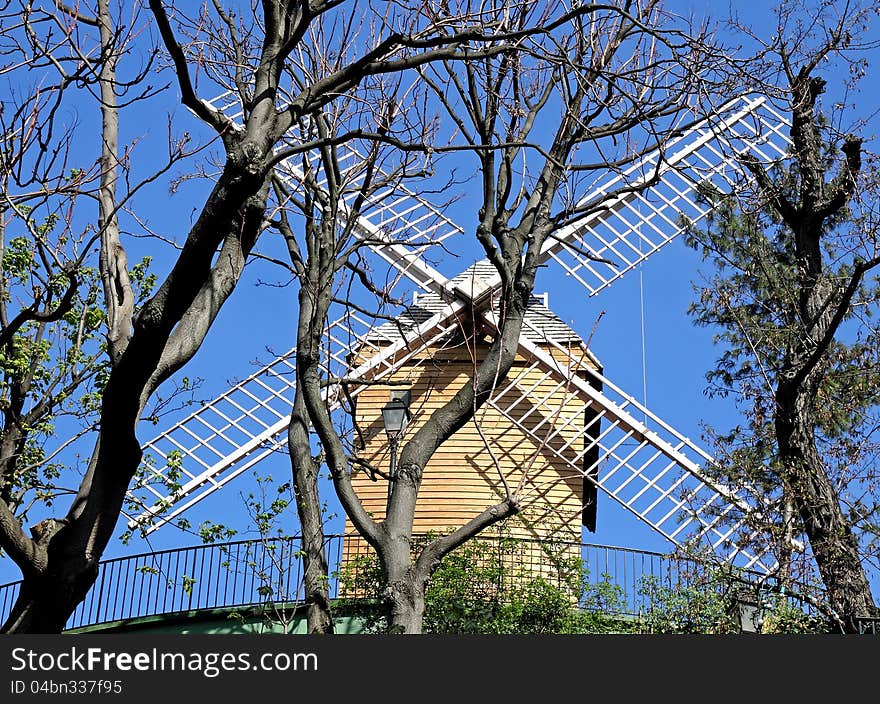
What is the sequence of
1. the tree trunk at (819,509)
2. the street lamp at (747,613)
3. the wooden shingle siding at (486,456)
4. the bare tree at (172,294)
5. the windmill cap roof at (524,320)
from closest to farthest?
the bare tree at (172,294) < the tree trunk at (819,509) < the street lamp at (747,613) < the wooden shingle siding at (486,456) < the windmill cap roof at (524,320)

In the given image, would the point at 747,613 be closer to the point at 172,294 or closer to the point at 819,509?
the point at 819,509

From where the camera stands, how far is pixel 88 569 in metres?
7.46

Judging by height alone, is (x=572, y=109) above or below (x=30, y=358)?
above

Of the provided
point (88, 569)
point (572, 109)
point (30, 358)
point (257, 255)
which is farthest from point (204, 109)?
point (30, 358)

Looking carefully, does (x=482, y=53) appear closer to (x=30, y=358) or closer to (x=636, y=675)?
(x=636, y=675)

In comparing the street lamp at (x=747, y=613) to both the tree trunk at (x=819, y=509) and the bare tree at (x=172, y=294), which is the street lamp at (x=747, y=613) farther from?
the bare tree at (x=172, y=294)

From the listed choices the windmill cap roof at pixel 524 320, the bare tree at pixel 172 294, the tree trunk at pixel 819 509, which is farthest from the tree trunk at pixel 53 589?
the windmill cap roof at pixel 524 320

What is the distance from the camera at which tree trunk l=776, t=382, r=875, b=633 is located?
1229 cm

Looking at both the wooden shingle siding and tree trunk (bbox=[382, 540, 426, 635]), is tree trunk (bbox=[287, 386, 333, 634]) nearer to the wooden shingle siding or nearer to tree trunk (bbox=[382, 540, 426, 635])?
tree trunk (bbox=[382, 540, 426, 635])

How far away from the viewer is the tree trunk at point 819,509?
1229cm

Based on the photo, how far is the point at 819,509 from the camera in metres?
12.9

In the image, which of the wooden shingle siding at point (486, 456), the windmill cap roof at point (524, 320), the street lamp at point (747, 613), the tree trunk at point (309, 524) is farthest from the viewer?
the windmill cap roof at point (524, 320)

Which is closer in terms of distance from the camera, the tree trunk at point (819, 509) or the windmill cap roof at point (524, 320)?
the tree trunk at point (819, 509)

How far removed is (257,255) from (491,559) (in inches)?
210
